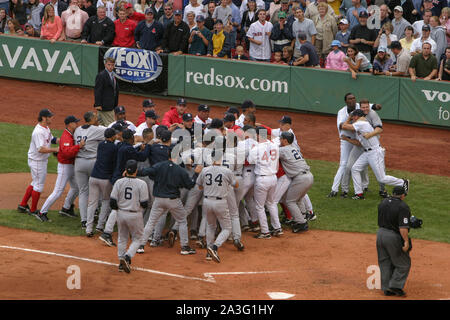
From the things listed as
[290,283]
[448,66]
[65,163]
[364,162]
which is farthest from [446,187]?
[65,163]

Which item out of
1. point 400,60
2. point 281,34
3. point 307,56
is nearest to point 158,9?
point 281,34

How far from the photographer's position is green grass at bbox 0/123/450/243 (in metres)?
14.3

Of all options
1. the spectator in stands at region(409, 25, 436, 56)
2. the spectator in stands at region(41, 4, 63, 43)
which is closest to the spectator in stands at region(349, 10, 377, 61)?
the spectator in stands at region(409, 25, 436, 56)

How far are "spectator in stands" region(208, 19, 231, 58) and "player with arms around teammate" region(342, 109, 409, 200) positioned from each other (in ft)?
26.1

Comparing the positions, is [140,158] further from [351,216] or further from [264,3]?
[264,3]

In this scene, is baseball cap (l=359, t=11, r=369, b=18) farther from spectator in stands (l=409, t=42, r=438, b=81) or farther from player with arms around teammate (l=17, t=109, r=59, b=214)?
player with arms around teammate (l=17, t=109, r=59, b=214)

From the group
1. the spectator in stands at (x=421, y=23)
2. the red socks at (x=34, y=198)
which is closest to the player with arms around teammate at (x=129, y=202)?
the red socks at (x=34, y=198)

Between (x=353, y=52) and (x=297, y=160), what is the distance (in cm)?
764

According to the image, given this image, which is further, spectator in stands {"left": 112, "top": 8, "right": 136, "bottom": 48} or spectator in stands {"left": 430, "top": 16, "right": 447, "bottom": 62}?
spectator in stands {"left": 112, "top": 8, "right": 136, "bottom": 48}

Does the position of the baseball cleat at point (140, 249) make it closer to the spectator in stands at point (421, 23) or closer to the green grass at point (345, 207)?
the green grass at point (345, 207)

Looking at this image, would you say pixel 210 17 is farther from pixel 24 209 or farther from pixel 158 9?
pixel 24 209

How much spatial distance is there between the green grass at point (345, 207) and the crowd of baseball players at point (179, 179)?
12.6 inches

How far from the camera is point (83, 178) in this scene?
46.0ft

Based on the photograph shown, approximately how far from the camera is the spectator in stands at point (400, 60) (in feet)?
67.8
